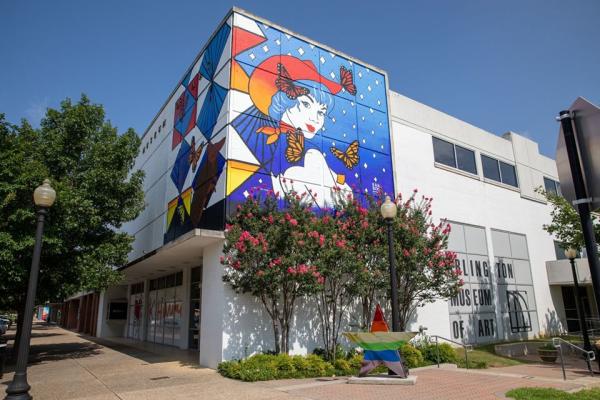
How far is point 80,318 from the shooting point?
3791cm

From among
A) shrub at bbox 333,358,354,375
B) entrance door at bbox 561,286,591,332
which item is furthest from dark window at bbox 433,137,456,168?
shrub at bbox 333,358,354,375

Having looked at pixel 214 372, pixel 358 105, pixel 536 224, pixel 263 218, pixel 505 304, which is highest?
pixel 358 105

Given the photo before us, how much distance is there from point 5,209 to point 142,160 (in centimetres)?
1526

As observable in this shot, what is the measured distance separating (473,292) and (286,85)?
1370cm

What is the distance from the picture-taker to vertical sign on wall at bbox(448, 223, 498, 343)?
1966 centimetres

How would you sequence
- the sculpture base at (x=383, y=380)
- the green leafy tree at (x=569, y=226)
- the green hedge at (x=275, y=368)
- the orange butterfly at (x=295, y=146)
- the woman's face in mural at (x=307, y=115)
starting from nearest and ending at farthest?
the sculpture base at (x=383, y=380) < the green hedge at (x=275, y=368) < the orange butterfly at (x=295, y=146) < the woman's face in mural at (x=307, y=115) < the green leafy tree at (x=569, y=226)

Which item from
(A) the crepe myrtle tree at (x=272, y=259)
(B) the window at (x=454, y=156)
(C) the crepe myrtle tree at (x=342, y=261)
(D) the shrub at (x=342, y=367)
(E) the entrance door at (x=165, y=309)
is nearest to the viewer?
(D) the shrub at (x=342, y=367)

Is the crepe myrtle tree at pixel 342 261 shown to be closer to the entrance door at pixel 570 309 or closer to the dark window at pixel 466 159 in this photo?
the dark window at pixel 466 159

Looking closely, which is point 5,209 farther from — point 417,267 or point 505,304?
point 505,304

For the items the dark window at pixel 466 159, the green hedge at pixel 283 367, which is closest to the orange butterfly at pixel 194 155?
the green hedge at pixel 283 367

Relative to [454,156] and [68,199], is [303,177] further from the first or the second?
[454,156]

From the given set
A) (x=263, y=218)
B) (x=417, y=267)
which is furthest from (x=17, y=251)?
(x=417, y=267)

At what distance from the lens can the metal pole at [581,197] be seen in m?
2.71

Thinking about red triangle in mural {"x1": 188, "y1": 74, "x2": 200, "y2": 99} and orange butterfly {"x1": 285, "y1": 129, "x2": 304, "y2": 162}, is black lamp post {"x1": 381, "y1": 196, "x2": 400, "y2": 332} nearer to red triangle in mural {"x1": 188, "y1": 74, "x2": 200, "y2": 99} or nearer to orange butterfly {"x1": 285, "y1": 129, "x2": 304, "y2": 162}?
orange butterfly {"x1": 285, "y1": 129, "x2": 304, "y2": 162}
